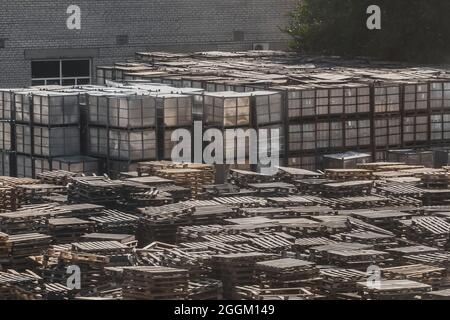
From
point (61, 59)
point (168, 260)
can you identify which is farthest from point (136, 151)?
point (61, 59)

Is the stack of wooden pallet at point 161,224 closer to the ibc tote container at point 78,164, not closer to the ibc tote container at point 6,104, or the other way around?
the ibc tote container at point 78,164

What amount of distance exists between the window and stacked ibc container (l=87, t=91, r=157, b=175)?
45.3 ft

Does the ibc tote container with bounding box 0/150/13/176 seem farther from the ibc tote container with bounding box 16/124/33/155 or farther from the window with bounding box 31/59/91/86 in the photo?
the window with bounding box 31/59/91/86

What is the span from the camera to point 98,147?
24.8 m

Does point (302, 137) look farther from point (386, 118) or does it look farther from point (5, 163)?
point (5, 163)

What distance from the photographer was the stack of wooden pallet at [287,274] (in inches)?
653

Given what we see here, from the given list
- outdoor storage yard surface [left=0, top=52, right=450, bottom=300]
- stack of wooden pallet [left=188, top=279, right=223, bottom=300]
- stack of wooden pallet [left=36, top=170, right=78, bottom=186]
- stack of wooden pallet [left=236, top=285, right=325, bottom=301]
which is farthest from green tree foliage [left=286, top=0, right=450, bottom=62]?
stack of wooden pallet [left=236, top=285, right=325, bottom=301]

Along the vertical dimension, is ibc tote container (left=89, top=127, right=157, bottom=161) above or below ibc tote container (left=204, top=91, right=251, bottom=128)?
below

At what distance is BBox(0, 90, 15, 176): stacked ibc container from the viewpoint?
2581cm

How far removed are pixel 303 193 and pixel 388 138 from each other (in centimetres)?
543

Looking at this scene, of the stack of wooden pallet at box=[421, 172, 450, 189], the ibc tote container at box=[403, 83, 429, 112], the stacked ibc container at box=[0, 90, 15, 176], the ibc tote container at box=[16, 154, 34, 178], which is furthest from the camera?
the ibc tote container at box=[403, 83, 429, 112]

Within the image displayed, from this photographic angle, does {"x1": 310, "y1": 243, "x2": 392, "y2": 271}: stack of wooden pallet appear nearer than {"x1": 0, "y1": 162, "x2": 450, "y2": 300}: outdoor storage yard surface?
No

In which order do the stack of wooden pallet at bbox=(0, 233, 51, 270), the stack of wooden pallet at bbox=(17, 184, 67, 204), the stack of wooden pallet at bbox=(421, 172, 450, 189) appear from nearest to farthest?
the stack of wooden pallet at bbox=(0, 233, 51, 270)
the stack of wooden pallet at bbox=(17, 184, 67, 204)
the stack of wooden pallet at bbox=(421, 172, 450, 189)

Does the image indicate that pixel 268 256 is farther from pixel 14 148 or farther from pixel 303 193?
pixel 14 148
